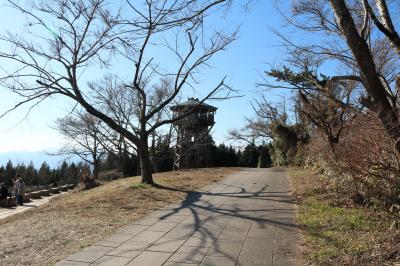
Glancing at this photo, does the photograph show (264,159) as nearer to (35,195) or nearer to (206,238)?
(35,195)

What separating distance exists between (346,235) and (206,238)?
2374 millimetres

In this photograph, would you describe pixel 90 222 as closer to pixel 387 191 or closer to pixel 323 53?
pixel 387 191

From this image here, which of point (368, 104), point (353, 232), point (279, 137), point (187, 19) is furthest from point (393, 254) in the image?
point (279, 137)

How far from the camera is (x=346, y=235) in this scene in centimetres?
738

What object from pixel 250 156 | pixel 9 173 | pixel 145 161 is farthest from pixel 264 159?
pixel 145 161

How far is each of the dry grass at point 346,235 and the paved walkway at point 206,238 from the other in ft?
1.06

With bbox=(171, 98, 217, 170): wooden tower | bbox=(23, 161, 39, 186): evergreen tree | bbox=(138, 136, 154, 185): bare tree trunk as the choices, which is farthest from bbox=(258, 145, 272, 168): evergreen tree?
bbox=(138, 136, 154, 185): bare tree trunk

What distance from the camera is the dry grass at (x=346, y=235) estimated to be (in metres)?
5.96

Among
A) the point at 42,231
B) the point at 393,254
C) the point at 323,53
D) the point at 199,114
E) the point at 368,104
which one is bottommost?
the point at 393,254

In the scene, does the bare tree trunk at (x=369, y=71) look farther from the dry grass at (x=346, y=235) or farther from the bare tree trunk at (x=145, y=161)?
the bare tree trunk at (x=145, y=161)

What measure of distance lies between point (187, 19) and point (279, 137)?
88.7 ft

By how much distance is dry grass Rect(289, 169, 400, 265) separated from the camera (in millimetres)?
5957

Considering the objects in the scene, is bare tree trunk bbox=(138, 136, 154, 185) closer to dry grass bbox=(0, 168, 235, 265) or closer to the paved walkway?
dry grass bbox=(0, 168, 235, 265)

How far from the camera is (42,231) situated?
8.50 metres
